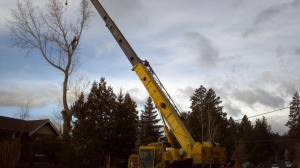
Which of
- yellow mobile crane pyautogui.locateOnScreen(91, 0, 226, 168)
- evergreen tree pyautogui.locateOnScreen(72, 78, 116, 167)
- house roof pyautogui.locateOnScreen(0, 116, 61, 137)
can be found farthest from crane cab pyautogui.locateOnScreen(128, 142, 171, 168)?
house roof pyautogui.locateOnScreen(0, 116, 61, 137)

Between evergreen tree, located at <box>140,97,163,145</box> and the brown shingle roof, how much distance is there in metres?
20.0

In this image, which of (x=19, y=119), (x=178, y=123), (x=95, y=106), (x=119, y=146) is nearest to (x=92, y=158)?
(x=178, y=123)

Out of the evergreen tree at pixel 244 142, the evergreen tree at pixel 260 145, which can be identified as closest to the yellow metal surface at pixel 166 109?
the evergreen tree at pixel 244 142

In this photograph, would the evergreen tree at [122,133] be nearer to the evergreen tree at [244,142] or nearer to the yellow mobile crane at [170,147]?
the yellow mobile crane at [170,147]

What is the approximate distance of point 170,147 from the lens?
52.5ft

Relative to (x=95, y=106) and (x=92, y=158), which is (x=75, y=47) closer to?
(x=92, y=158)

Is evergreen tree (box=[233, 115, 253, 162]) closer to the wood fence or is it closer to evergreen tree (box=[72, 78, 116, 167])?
evergreen tree (box=[72, 78, 116, 167])

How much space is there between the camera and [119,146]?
36.7 meters

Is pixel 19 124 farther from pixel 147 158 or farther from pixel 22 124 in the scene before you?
pixel 147 158

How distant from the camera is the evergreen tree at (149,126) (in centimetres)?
4977

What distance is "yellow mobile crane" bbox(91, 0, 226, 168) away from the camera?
1464cm

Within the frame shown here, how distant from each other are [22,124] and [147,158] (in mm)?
16838

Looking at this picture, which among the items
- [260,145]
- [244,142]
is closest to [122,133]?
[244,142]

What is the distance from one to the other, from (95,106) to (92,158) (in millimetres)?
28464
